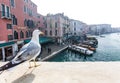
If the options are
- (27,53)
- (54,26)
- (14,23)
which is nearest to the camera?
(27,53)

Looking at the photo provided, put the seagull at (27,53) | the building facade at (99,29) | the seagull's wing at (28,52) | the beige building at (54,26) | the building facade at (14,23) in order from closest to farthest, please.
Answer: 1. the seagull at (27,53)
2. the seagull's wing at (28,52)
3. the building facade at (14,23)
4. the beige building at (54,26)
5. the building facade at (99,29)

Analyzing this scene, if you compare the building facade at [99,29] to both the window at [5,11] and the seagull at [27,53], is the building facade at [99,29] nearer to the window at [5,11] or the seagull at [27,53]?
the window at [5,11]

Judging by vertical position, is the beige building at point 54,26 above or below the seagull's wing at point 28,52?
above

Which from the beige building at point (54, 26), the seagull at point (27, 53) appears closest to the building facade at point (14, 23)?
the beige building at point (54, 26)

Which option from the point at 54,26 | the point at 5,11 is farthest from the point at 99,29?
the point at 5,11

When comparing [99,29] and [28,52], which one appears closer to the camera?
[28,52]

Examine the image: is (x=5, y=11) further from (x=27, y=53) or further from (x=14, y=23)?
(x=27, y=53)

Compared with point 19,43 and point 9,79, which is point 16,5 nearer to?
point 19,43

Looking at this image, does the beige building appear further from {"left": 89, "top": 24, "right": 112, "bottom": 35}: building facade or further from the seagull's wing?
{"left": 89, "top": 24, "right": 112, "bottom": 35}: building facade

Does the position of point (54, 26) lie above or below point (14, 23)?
above

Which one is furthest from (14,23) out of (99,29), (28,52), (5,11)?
(99,29)

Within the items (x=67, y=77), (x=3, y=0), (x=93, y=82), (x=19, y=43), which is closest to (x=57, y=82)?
(x=67, y=77)

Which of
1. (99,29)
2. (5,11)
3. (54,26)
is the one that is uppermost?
(99,29)

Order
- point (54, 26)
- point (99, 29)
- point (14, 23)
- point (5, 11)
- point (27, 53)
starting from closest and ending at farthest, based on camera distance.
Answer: point (27, 53) < point (5, 11) < point (14, 23) < point (54, 26) < point (99, 29)
